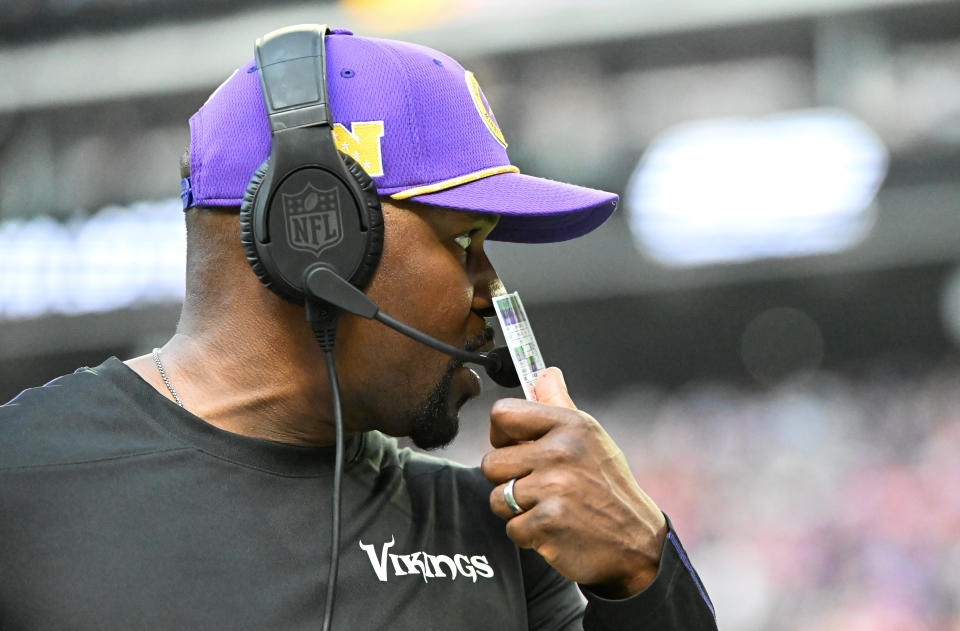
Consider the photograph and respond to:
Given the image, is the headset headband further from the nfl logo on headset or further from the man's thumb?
the man's thumb

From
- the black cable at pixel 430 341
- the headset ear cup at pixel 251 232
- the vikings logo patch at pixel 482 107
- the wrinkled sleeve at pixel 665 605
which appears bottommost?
the wrinkled sleeve at pixel 665 605

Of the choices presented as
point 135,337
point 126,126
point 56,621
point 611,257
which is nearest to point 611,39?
point 611,257

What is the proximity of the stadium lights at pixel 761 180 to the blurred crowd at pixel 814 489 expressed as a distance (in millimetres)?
1132

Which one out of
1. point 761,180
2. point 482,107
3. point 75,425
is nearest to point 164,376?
point 75,425

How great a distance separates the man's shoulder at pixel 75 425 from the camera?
0.89m

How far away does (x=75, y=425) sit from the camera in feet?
3.02

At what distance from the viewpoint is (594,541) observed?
922mm

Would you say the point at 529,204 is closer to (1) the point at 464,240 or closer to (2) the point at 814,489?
(1) the point at 464,240

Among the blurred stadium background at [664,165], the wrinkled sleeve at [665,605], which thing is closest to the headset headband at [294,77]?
the wrinkled sleeve at [665,605]

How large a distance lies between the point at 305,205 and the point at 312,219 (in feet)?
0.05

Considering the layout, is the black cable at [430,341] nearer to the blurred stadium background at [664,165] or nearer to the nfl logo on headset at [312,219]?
the nfl logo on headset at [312,219]

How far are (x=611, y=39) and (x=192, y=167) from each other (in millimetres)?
4378

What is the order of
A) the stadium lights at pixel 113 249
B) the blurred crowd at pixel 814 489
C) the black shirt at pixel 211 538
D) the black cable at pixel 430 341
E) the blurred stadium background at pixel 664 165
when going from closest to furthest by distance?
1. the black shirt at pixel 211 538
2. the black cable at pixel 430 341
3. the blurred crowd at pixel 814 489
4. the blurred stadium background at pixel 664 165
5. the stadium lights at pixel 113 249

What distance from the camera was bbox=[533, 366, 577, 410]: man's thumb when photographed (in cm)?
98
